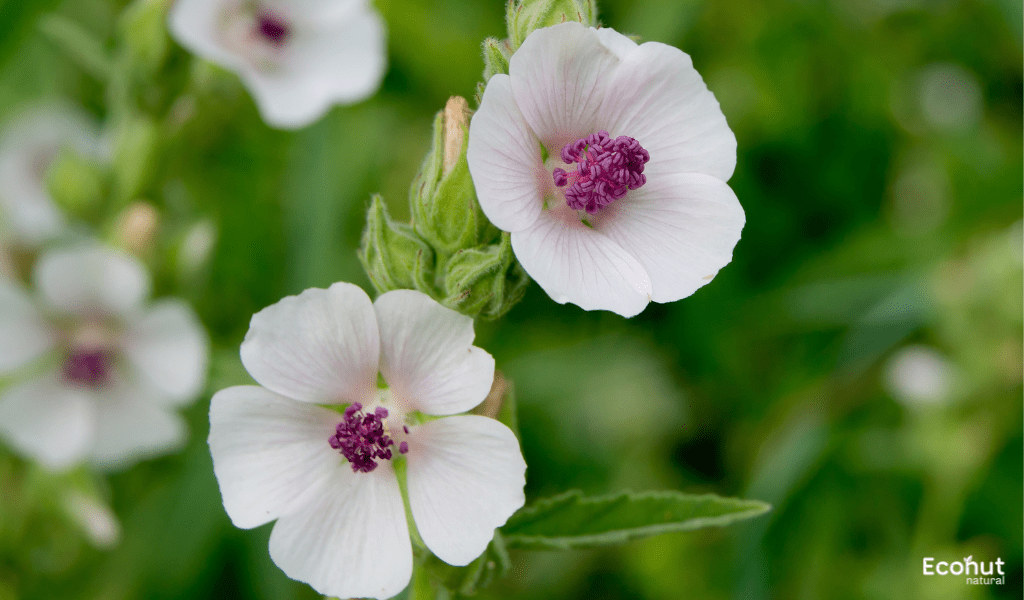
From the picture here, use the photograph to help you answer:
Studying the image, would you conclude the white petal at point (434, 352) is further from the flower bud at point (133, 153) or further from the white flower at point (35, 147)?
the white flower at point (35, 147)

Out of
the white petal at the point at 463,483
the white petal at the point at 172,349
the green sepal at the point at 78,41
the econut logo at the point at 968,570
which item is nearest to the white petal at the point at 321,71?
the green sepal at the point at 78,41

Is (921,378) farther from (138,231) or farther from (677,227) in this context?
(138,231)

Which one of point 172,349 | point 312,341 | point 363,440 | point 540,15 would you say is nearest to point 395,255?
point 312,341

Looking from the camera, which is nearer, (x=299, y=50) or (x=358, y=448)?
(x=358, y=448)

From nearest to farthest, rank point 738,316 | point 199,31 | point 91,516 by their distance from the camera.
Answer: point 91,516 → point 199,31 → point 738,316

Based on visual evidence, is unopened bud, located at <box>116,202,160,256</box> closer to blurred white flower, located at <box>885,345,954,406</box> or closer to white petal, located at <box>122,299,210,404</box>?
white petal, located at <box>122,299,210,404</box>

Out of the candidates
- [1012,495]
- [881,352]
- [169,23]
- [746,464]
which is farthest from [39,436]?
[1012,495]
